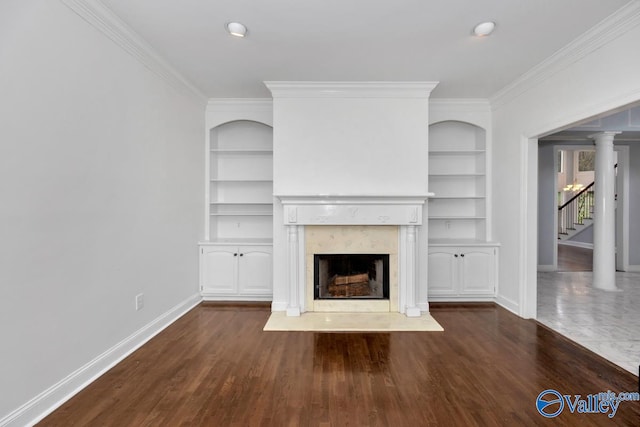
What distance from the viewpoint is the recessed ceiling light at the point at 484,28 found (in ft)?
8.20

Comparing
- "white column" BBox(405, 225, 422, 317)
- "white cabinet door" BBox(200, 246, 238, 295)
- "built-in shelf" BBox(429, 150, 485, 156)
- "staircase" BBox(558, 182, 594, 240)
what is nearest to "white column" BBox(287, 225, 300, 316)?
"white cabinet door" BBox(200, 246, 238, 295)

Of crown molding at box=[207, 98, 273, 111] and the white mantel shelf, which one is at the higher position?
crown molding at box=[207, 98, 273, 111]

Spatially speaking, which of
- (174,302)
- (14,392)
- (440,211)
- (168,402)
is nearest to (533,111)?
(440,211)

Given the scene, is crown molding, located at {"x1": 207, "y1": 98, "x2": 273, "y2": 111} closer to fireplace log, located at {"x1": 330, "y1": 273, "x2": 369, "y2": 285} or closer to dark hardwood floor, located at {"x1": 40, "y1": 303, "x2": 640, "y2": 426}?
fireplace log, located at {"x1": 330, "y1": 273, "x2": 369, "y2": 285}

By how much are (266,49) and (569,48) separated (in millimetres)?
2758

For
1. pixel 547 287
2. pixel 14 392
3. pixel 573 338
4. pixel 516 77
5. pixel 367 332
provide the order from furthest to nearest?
pixel 547 287, pixel 516 77, pixel 367 332, pixel 573 338, pixel 14 392

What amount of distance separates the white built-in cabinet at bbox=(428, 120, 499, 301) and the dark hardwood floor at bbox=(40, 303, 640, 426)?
2.85 ft

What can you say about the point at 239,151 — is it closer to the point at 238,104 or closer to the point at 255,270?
the point at 238,104

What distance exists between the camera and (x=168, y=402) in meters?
2.09

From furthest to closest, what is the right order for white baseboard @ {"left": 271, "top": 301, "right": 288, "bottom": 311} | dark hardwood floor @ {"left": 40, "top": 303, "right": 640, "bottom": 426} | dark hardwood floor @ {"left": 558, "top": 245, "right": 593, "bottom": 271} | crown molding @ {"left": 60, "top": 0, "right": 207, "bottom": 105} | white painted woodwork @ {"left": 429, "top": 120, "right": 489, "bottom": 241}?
dark hardwood floor @ {"left": 558, "top": 245, "right": 593, "bottom": 271} → white painted woodwork @ {"left": 429, "top": 120, "right": 489, "bottom": 241} → white baseboard @ {"left": 271, "top": 301, "right": 288, "bottom": 311} → crown molding @ {"left": 60, "top": 0, "right": 207, "bottom": 105} → dark hardwood floor @ {"left": 40, "top": 303, "right": 640, "bottom": 426}

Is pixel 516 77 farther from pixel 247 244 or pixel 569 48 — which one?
pixel 247 244

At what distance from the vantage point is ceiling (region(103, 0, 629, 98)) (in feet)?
7.59

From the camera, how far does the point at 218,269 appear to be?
4199 millimetres

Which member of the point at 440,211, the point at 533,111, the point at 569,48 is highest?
the point at 569,48
